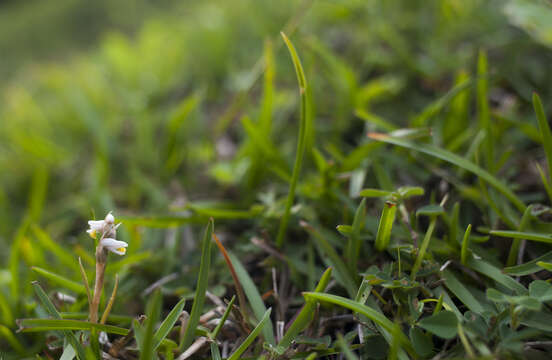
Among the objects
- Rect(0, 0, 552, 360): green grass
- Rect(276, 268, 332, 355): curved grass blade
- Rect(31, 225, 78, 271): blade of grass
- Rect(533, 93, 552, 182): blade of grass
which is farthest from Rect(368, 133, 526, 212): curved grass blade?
Rect(31, 225, 78, 271): blade of grass

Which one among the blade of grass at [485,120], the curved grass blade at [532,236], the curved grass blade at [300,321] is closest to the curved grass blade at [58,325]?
the curved grass blade at [300,321]

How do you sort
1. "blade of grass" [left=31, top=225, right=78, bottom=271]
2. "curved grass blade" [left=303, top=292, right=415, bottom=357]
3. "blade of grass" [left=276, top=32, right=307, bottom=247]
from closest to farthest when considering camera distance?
"curved grass blade" [left=303, top=292, right=415, bottom=357], "blade of grass" [left=276, top=32, right=307, bottom=247], "blade of grass" [left=31, top=225, right=78, bottom=271]

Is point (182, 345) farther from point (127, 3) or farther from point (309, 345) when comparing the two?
point (127, 3)

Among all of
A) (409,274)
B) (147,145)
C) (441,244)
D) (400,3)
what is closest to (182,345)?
(409,274)

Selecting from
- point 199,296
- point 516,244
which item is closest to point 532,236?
point 516,244

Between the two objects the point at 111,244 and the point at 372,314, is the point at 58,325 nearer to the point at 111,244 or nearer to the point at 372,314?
the point at 111,244

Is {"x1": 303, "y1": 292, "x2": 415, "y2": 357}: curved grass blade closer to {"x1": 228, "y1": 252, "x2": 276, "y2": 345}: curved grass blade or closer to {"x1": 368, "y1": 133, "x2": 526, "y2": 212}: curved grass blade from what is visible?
{"x1": 228, "y1": 252, "x2": 276, "y2": 345}: curved grass blade
